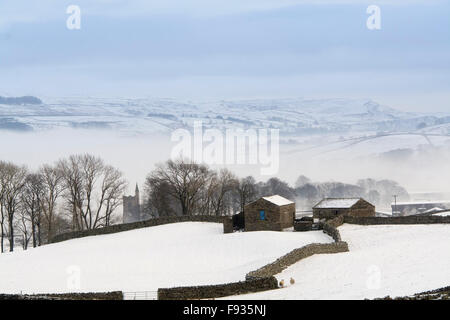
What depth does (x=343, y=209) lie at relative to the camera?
60375mm

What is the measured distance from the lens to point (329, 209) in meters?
61.0

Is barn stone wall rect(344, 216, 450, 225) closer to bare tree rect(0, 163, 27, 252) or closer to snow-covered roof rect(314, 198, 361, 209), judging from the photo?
snow-covered roof rect(314, 198, 361, 209)

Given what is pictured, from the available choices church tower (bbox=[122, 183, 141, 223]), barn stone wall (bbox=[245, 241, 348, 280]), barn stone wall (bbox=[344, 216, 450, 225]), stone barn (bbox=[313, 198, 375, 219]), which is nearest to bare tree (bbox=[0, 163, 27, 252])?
stone barn (bbox=[313, 198, 375, 219])

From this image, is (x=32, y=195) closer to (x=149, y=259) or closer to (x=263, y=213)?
(x=263, y=213)

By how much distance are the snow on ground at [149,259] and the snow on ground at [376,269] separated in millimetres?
3745

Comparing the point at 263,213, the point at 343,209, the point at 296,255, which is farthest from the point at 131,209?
the point at 296,255

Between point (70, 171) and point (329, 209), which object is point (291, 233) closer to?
point (329, 209)

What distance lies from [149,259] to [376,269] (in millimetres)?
17708

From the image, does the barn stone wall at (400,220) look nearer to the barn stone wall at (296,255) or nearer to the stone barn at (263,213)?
the stone barn at (263,213)

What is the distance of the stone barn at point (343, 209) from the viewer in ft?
198

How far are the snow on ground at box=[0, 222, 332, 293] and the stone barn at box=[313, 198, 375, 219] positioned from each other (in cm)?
695

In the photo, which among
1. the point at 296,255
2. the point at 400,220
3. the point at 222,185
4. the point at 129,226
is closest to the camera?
the point at 296,255

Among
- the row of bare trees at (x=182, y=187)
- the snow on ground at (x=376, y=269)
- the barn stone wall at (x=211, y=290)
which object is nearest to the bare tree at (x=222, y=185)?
the row of bare trees at (x=182, y=187)

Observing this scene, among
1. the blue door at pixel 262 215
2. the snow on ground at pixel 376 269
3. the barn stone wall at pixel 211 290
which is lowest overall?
the barn stone wall at pixel 211 290
